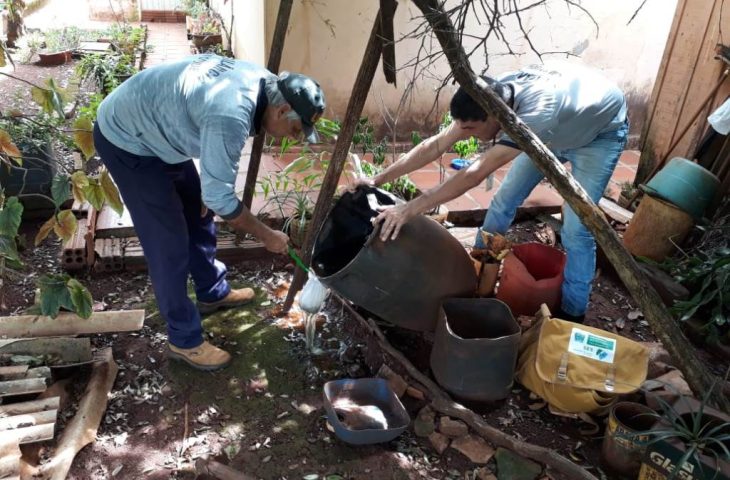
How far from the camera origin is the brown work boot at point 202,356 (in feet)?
9.25

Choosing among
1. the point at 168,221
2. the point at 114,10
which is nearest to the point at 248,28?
the point at 168,221

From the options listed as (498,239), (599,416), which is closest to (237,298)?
(498,239)

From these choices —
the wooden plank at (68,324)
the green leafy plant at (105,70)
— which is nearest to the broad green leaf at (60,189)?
the wooden plank at (68,324)

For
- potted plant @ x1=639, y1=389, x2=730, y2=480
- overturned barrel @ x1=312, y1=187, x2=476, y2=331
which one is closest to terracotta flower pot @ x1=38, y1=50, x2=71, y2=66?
overturned barrel @ x1=312, y1=187, x2=476, y2=331

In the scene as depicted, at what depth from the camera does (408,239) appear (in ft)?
8.45

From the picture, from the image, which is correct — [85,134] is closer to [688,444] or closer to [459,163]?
[688,444]

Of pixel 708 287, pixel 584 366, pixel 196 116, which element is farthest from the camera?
pixel 708 287

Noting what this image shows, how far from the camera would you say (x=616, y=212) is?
446cm

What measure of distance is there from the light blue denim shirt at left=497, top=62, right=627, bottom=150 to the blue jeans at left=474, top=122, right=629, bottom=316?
78mm

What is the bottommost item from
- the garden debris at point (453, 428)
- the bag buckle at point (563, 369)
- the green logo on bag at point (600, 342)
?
the garden debris at point (453, 428)

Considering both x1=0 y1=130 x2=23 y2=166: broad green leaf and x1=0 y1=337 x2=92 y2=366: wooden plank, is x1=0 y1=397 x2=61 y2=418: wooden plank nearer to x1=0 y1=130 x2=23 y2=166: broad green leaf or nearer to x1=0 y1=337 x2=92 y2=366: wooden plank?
x1=0 y1=337 x2=92 y2=366: wooden plank

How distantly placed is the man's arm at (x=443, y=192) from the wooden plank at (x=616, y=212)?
2114 mm

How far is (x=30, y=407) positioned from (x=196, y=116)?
4.60 ft

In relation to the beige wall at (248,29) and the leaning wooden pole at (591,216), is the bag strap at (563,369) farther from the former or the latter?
the beige wall at (248,29)
